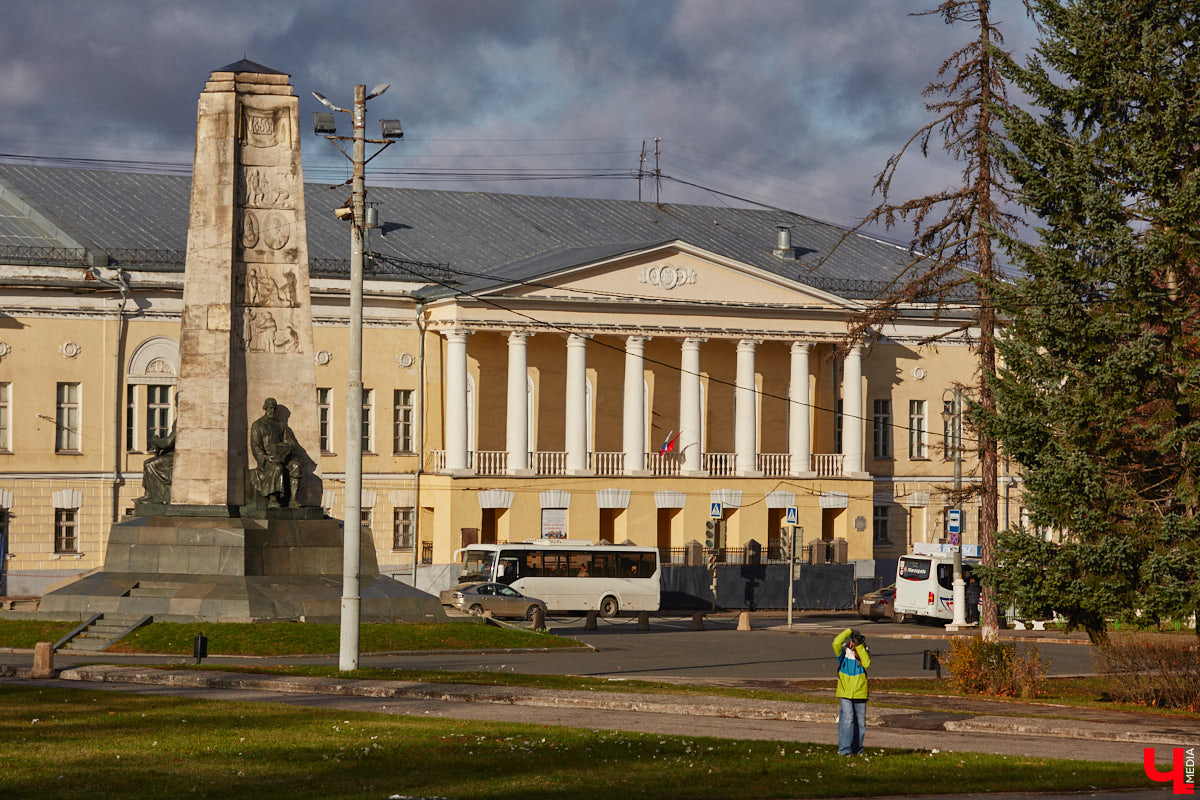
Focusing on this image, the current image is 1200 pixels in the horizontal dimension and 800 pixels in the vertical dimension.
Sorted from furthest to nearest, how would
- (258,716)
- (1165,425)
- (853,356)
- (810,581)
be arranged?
(853,356), (810,581), (1165,425), (258,716)

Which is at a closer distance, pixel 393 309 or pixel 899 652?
pixel 899 652

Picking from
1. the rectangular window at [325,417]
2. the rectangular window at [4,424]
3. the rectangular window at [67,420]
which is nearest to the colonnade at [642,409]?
the rectangular window at [325,417]

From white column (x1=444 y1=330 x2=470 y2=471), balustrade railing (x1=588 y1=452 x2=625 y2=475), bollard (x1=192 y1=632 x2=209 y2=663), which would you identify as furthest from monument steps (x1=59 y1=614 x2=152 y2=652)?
balustrade railing (x1=588 y1=452 x2=625 y2=475)

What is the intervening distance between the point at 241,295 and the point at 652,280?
32.0 meters

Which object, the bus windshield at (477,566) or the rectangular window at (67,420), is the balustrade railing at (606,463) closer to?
the bus windshield at (477,566)

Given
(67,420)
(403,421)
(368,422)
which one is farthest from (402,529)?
(67,420)

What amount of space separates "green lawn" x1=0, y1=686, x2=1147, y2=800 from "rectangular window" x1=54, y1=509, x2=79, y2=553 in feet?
124

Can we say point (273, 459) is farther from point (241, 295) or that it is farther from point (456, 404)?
point (456, 404)

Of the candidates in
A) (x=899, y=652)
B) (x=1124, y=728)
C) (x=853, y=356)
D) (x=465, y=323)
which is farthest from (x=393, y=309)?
(x=1124, y=728)

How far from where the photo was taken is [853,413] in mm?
69250

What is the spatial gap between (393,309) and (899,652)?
28.6m

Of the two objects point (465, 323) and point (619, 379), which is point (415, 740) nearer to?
point (465, 323)

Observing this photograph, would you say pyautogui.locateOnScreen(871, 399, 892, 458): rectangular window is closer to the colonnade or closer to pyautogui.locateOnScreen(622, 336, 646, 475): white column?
the colonnade

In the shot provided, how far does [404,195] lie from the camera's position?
69.9 meters
